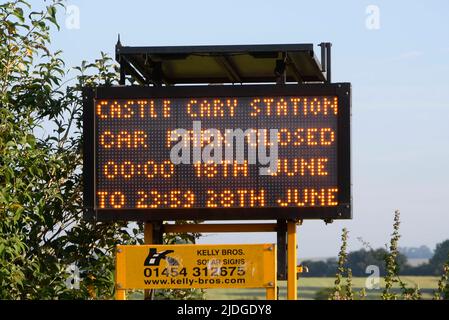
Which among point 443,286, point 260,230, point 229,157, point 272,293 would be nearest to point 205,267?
point 272,293

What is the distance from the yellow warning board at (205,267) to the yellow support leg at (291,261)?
1.34ft

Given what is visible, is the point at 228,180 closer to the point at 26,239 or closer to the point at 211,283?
the point at 211,283

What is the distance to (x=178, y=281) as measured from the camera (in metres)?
10.3

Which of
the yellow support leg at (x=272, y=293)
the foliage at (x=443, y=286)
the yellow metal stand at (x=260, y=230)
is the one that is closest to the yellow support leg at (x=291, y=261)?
the yellow metal stand at (x=260, y=230)

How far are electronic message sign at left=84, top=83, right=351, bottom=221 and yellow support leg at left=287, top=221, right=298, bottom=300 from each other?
0.37 metres

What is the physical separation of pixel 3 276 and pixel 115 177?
2.47 m

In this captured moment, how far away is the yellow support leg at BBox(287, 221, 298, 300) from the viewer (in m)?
10.6

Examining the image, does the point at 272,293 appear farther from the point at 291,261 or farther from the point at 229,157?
the point at 229,157

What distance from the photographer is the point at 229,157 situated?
10.4m

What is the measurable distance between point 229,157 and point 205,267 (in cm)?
108
